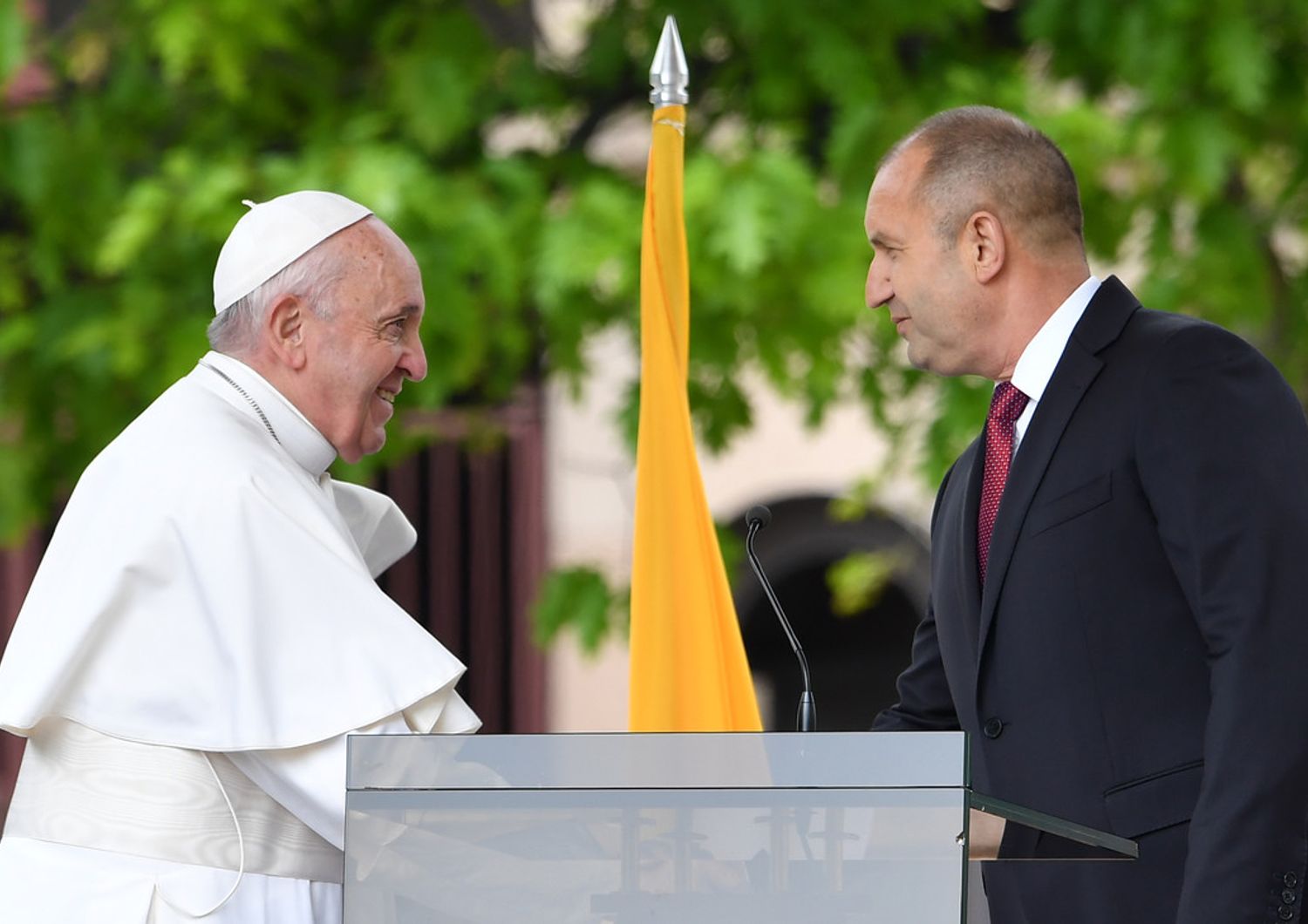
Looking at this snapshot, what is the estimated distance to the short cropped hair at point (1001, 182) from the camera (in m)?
2.53

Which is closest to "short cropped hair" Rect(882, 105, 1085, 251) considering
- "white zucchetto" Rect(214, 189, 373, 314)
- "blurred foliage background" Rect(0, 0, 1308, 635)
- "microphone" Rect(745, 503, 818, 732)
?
"microphone" Rect(745, 503, 818, 732)

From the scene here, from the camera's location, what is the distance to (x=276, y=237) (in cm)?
257

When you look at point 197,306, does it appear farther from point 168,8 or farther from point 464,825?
point 464,825

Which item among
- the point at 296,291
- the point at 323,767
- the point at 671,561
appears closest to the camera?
the point at 323,767

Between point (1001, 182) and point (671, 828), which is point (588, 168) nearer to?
point (1001, 182)

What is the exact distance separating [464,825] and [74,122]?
A: 4.00 meters

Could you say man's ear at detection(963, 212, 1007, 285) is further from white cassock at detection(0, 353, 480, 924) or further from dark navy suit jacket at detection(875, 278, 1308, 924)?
white cassock at detection(0, 353, 480, 924)

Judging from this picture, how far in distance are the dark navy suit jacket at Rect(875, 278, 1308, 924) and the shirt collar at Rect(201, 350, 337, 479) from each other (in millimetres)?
860

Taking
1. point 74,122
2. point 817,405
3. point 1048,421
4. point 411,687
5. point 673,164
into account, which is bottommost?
point 411,687

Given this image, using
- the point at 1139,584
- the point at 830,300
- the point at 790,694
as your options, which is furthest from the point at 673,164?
the point at 790,694

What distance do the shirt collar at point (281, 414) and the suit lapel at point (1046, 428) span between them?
872mm

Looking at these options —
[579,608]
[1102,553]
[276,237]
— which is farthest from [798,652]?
[579,608]

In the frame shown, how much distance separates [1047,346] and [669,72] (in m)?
0.65

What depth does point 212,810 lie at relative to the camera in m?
2.31
